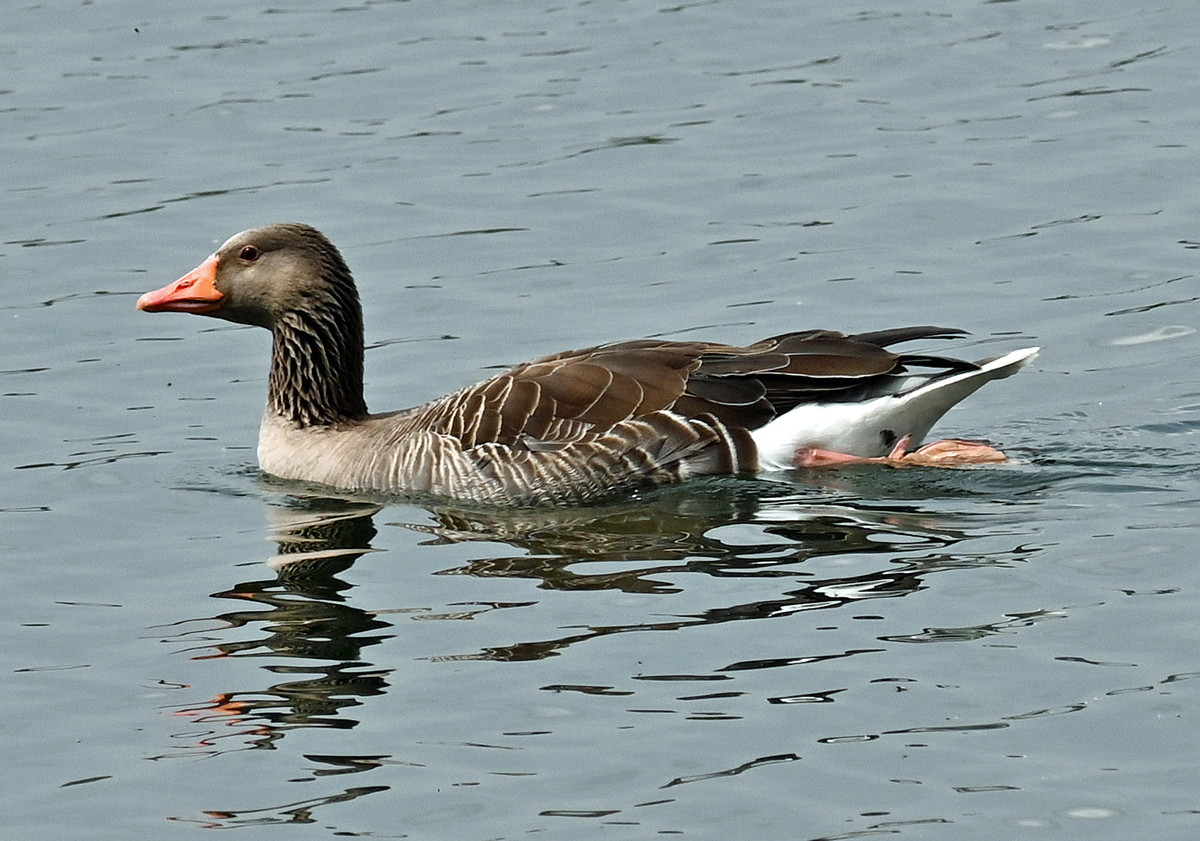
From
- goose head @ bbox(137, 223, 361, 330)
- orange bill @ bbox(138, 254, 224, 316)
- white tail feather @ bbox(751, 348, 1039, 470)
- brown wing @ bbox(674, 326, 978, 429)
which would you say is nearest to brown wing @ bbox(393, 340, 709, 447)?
brown wing @ bbox(674, 326, 978, 429)

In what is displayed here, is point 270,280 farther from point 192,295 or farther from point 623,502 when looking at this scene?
point 623,502

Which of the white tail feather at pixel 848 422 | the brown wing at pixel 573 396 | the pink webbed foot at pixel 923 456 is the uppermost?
the brown wing at pixel 573 396

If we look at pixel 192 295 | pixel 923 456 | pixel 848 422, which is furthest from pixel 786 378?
pixel 192 295

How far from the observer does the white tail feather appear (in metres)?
11.6

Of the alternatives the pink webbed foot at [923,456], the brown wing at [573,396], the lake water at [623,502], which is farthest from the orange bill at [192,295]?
the pink webbed foot at [923,456]

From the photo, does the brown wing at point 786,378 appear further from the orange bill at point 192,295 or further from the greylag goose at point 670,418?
the orange bill at point 192,295

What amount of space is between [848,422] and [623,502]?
1.38 meters

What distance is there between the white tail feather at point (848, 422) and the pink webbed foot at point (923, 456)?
52 millimetres

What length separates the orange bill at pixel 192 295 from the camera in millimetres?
12562

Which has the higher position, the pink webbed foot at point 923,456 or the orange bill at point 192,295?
the orange bill at point 192,295

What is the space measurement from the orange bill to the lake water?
1.02 meters

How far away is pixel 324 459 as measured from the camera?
12.5m

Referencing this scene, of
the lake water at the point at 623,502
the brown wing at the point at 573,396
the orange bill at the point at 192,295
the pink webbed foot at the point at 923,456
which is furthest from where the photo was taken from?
Answer: the orange bill at the point at 192,295

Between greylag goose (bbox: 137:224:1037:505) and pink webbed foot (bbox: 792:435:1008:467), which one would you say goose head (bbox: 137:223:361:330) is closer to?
greylag goose (bbox: 137:224:1037:505)
